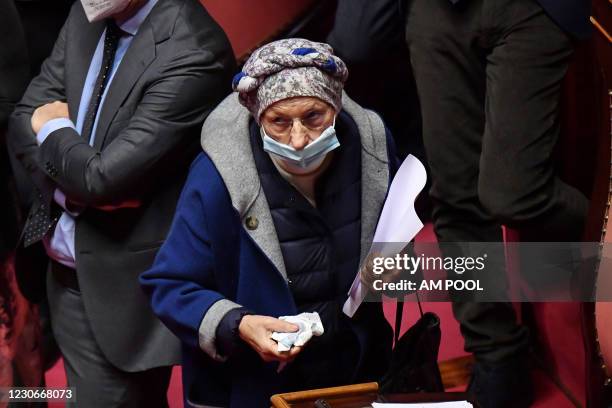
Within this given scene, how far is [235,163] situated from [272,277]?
0.30m

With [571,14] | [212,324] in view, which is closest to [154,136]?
[212,324]

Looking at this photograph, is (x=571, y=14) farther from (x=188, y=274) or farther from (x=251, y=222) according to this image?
(x=188, y=274)

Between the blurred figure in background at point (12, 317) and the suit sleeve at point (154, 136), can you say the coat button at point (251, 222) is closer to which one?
the suit sleeve at point (154, 136)

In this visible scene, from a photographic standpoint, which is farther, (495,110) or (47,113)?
(47,113)

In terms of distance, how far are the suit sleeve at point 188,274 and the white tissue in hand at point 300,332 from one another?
177 mm

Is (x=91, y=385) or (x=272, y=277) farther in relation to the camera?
(x=91, y=385)

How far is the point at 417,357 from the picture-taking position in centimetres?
312

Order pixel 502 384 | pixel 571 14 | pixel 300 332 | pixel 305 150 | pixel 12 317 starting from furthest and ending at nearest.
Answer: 1. pixel 12 317
2. pixel 502 384
3. pixel 571 14
4. pixel 305 150
5. pixel 300 332

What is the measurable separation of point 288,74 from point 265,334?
2.02ft

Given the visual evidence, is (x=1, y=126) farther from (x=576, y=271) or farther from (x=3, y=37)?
(x=576, y=271)

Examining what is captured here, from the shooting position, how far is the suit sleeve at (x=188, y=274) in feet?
10.3

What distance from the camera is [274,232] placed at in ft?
10.5

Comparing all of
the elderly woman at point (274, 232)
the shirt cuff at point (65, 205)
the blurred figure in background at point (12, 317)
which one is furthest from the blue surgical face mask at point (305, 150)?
the blurred figure in background at point (12, 317)

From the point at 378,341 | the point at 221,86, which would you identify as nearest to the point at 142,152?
the point at 221,86
